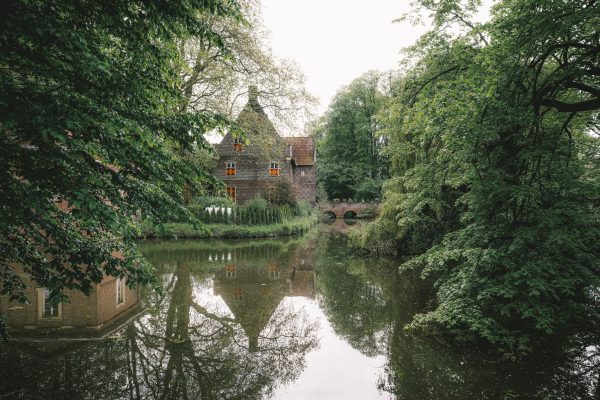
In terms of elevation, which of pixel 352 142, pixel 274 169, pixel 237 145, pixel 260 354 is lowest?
pixel 260 354

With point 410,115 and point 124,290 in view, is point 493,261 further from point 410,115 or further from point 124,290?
point 124,290

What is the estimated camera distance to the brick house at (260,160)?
24.4 m

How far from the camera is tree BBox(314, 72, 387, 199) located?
5025 cm

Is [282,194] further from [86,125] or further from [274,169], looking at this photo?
[86,125]

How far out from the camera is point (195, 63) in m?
22.0

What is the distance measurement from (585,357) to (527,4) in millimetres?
5937

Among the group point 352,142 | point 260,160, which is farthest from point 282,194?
point 352,142

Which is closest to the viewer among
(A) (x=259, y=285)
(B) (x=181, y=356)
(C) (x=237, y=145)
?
(B) (x=181, y=356)

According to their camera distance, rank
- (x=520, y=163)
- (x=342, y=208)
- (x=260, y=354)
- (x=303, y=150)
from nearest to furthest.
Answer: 1. (x=520, y=163)
2. (x=260, y=354)
3. (x=303, y=150)
4. (x=342, y=208)

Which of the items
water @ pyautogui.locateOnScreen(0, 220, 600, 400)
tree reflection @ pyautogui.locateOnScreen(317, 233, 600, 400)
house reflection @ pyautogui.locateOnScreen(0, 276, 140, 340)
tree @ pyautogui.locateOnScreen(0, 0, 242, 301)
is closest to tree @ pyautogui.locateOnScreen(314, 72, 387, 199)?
water @ pyautogui.locateOnScreen(0, 220, 600, 400)

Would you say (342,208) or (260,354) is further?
(342,208)

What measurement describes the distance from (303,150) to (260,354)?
36816mm

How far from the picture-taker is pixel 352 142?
173ft

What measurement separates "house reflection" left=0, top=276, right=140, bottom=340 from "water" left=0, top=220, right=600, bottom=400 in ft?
0.12
